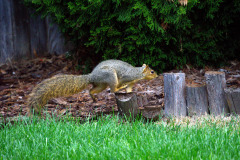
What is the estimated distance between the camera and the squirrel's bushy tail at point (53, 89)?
13.7ft

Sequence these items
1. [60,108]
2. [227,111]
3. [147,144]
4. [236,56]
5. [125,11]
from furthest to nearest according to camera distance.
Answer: [236,56] < [125,11] < [60,108] < [227,111] < [147,144]

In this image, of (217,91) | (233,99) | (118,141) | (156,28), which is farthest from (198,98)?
(156,28)

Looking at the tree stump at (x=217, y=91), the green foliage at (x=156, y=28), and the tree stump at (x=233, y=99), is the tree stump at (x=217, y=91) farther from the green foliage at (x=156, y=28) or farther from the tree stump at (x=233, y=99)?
the green foliage at (x=156, y=28)

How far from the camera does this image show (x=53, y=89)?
4.41 meters

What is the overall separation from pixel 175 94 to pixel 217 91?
0.54 metres

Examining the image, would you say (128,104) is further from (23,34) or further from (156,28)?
(23,34)

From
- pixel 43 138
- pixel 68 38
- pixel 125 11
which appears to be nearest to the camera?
pixel 43 138

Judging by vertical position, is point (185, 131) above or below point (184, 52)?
below

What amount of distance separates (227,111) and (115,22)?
300 centimetres

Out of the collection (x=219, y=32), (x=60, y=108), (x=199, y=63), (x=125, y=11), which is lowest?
(x=60, y=108)

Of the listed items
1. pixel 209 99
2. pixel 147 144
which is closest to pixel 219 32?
pixel 209 99

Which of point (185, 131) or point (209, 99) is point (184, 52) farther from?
point (185, 131)

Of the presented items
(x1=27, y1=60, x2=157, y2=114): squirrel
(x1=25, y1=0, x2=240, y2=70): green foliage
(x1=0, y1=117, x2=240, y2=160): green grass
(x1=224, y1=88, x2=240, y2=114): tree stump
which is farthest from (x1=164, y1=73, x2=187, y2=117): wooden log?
(x1=25, y1=0, x2=240, y2=70): green foliage

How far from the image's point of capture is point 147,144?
2824mm
